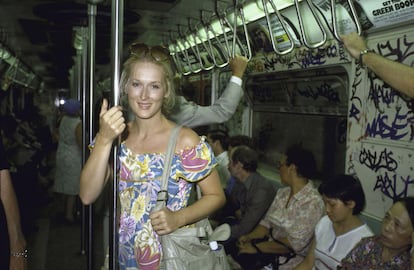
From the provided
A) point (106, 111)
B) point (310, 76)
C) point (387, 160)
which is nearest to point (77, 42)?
point (310, 76)

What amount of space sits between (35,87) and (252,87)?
29.7ft

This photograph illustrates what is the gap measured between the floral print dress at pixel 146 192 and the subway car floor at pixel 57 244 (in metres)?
2.01

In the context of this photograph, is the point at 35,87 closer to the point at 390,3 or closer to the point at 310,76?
the point at 310,76

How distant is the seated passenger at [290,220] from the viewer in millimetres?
2785

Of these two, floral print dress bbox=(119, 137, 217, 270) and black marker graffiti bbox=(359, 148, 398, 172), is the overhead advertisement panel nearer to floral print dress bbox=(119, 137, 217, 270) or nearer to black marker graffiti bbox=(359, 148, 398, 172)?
black marker graffiti bbox=(359, 148, 398, 172)

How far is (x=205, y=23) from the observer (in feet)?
10.2

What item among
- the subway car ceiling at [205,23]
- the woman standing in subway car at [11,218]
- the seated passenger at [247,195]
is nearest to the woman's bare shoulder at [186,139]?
the subway car ceiling at [205,23]

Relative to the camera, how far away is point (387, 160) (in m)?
2.64

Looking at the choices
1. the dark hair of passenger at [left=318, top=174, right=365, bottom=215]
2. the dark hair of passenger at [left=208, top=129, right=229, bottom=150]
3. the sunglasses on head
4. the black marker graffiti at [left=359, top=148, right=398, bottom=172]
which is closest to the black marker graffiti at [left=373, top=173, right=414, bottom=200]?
the black marker graffiti at [left=359, top=148, right=398, bottom=172]

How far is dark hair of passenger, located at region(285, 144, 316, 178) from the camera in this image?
116 inches

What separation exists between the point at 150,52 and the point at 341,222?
5.27 feet

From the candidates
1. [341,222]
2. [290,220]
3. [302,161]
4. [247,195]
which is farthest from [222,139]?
[341,222]

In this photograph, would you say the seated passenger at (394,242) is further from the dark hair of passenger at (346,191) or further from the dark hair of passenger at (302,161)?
the dark hair of passenger at (302,161)

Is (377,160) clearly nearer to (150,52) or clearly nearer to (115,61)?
(150,52)
